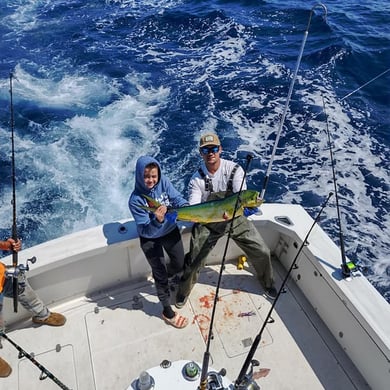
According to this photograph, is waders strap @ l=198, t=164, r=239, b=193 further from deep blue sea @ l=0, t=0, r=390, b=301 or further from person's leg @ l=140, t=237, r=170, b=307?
deep blue sea @ l=0, t=0, r=390, b=301

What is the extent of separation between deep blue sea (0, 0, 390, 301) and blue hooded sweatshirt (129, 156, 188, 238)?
226cm

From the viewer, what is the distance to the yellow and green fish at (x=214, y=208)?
292 cm

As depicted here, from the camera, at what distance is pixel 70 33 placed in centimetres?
1182

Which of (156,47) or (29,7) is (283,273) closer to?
(156,47)

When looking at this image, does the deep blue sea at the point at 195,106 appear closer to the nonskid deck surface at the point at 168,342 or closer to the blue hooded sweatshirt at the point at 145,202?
the nonskid deck surface at the point at 168,342

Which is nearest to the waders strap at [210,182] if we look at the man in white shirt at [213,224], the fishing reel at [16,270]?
the man in white shirt at [213,224]

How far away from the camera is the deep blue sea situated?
6.34 meters

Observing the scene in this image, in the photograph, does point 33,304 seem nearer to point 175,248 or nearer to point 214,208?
point 175,248

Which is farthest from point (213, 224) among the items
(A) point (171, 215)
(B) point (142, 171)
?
(B) point (142, 171)

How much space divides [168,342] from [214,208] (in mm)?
1303

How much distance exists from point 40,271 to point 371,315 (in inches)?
105

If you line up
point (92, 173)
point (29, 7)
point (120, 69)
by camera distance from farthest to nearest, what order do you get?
1. point (29, 7)
2. point (120, 69)
3. point (92, 173)

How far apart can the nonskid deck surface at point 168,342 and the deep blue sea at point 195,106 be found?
6.58 ft

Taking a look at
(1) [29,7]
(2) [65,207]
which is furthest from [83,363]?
(1) [29,7]
